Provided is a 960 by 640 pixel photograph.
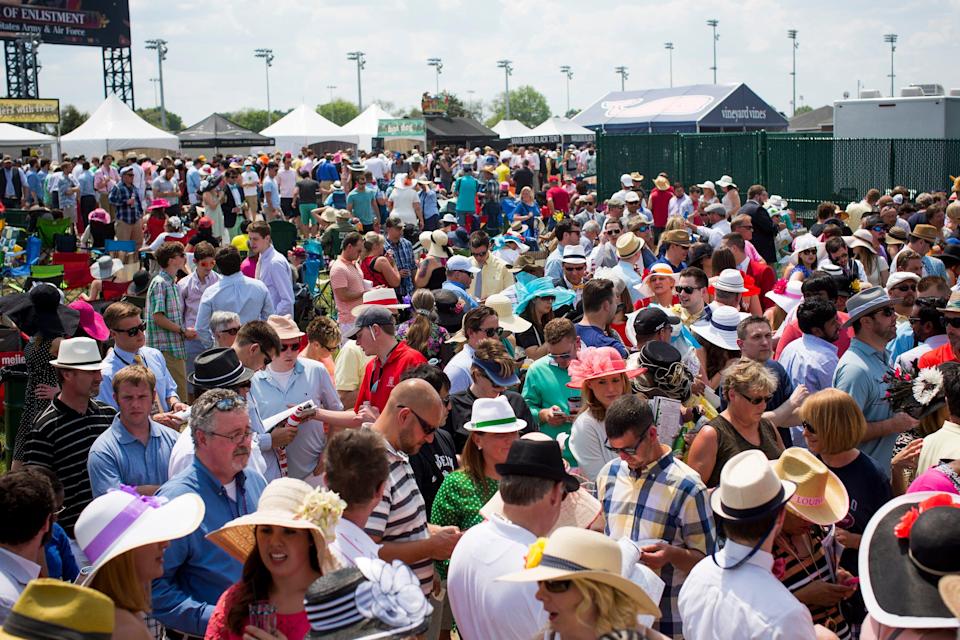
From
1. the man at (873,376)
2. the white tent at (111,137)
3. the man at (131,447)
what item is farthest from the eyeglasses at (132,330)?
the white tent at (111,137)

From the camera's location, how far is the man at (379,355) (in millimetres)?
6089

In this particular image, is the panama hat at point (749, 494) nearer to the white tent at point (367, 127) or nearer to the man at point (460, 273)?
the man at point (460, 273)

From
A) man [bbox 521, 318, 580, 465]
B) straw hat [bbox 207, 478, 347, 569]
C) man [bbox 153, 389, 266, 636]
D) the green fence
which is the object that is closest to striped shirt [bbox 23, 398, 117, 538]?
man [bbox 153, 389, 266, 636]

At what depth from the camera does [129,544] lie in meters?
3.28

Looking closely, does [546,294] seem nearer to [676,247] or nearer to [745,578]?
[676,247]

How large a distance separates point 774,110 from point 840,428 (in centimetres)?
3822

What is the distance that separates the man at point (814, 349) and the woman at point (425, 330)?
2516 mm

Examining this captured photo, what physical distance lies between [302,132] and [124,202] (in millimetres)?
19627

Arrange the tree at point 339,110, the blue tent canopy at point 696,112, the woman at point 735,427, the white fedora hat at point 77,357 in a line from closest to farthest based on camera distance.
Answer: the woman at point 735,427 < the white fedora hat at point 77,357 < the blue tent canopy at point 696,112 < the tree at point 339,110

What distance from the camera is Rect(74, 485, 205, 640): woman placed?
10.6 ft

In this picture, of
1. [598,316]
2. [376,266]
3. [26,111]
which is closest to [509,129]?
[26,111]

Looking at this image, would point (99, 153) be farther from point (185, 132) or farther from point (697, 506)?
point (697, 506)

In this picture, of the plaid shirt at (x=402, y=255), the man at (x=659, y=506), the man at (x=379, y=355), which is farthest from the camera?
the plaid shirt at (x=402, y=255)

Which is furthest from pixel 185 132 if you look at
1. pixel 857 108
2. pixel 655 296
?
pixel 655 296
